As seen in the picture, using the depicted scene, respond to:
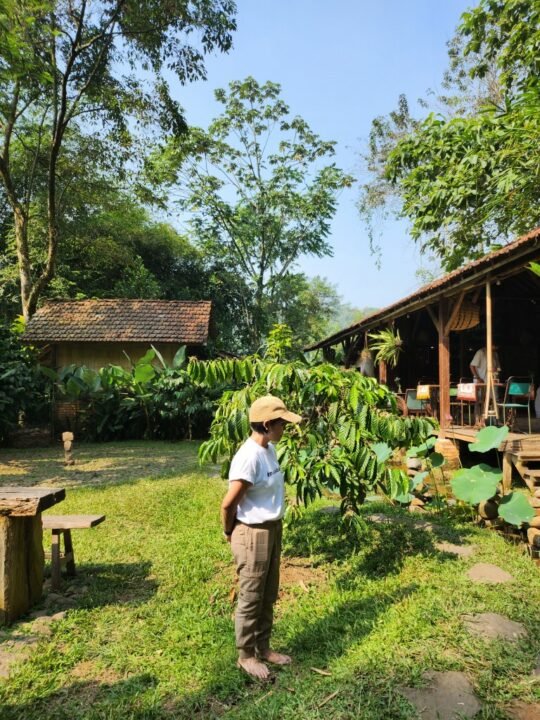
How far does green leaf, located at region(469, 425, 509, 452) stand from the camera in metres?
4.86

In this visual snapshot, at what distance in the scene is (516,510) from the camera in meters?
4.43

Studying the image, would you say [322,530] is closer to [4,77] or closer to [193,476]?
[193,476]

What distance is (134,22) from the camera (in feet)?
41.3

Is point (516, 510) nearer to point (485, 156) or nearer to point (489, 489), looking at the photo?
point (489, 489)

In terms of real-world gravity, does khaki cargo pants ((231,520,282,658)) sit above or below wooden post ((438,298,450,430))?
below

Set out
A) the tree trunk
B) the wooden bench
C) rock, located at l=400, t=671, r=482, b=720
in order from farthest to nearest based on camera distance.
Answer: the tree trunk
the wooden bench
rock, located at l=400, t=671, r=482, b=720

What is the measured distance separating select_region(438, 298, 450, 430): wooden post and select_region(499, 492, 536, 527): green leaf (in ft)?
13.2

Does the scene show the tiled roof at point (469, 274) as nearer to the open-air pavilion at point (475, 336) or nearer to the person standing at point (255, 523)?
the open-air pavilion at point (475, 336)

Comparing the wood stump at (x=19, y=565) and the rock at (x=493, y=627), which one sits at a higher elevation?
the wood stump at (x=19, y=565)

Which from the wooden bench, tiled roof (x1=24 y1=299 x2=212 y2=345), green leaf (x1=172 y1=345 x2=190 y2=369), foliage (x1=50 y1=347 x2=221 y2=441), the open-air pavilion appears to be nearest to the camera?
the wooden bench

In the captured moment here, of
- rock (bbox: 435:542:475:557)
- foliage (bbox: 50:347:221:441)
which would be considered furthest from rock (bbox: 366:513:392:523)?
Result: foliage (bbox: 50:347:221:441)

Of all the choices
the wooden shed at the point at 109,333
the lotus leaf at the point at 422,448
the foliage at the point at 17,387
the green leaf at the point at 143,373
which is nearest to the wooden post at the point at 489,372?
the lotus leaf at the point at 422,448

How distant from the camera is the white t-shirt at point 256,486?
111 inches

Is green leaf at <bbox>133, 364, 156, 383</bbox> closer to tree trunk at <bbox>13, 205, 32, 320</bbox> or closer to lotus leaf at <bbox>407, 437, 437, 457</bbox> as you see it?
tree trunk at <bbox>13, 205, 32, 320</bbox>
